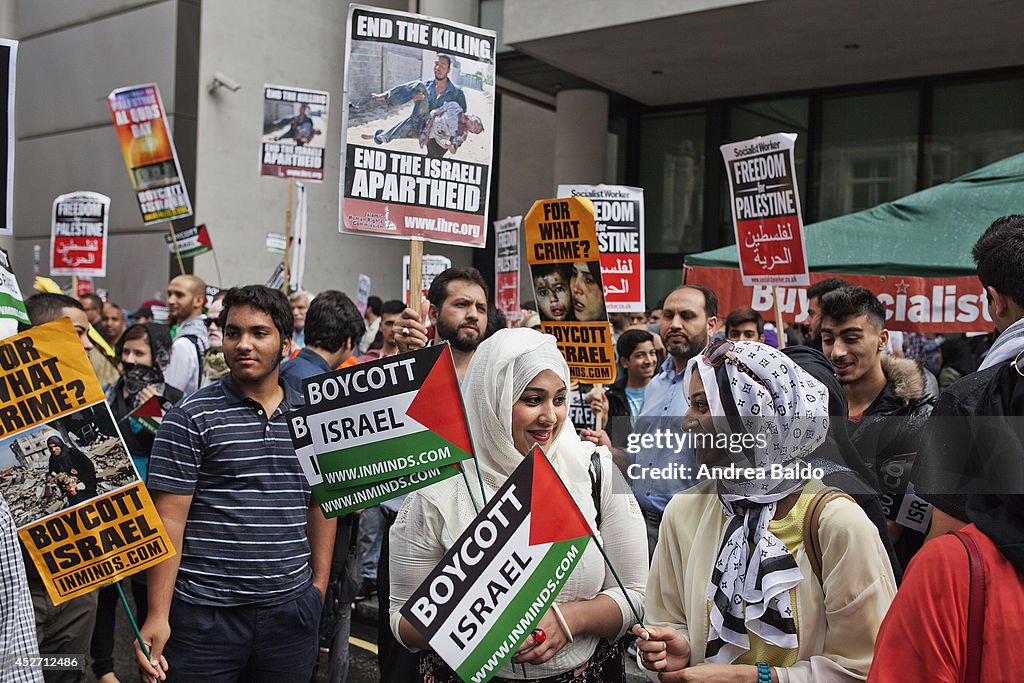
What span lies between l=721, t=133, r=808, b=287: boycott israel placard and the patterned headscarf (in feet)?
14.1

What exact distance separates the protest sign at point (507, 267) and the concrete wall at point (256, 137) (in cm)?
968

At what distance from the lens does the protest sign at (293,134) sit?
1027cm

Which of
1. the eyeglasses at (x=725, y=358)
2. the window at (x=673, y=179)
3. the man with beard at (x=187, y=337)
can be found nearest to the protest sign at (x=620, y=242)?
the man with beard at (x=187, y=337)

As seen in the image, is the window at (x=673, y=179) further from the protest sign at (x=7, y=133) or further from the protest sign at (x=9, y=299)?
the protest sign at (x=9, y=299)

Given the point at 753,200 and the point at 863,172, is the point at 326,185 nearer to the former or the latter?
the point at 863,172

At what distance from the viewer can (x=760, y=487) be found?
7.89 feet

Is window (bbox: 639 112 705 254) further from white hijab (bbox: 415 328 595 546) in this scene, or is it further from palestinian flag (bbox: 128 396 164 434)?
white hijab (bbox: 415 328 595 546)

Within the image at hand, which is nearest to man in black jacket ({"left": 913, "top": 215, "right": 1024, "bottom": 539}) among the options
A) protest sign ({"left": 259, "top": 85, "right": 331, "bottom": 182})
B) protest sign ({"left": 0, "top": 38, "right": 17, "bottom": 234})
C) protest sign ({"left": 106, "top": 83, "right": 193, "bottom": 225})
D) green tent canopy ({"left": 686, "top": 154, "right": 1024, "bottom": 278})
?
protest sign ({"left": 0, "top": 38, "right": 17, "bottom": 234})

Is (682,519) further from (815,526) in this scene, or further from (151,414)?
(151,414)

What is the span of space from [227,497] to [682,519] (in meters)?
1.90

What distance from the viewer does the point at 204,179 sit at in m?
17.0

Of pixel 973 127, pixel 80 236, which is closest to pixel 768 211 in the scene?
pixel 80 236

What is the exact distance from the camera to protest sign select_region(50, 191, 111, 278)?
10.5 meters

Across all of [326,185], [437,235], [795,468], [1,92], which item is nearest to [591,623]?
[795,468]
